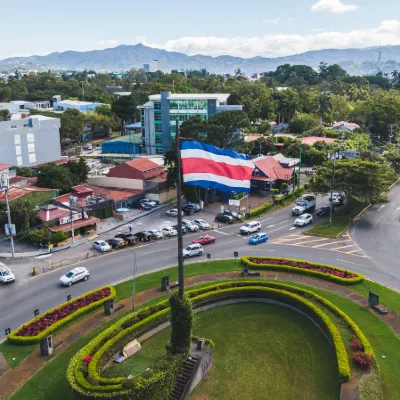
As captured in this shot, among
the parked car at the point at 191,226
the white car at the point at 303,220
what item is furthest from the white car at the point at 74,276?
the white car at the point at 303,220

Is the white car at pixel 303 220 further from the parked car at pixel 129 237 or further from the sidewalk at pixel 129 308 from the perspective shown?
the parked car at pixel 129 237

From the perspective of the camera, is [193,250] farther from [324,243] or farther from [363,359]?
[363,359]

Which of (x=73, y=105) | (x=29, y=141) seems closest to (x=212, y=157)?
(x=29, y=141)

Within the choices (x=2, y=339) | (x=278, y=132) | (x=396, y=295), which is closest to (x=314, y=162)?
(x=278, y=132)

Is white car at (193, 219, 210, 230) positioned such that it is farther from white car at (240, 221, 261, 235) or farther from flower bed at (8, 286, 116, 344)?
flower bed at (8, 286, 116, 344)

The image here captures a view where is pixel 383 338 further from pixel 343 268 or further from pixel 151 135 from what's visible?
pixel 151 135

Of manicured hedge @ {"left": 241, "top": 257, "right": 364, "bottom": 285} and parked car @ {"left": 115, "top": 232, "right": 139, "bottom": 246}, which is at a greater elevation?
manicured hedge @ {"left": 241, "top": 257, "right": 364, "bottom": 285}

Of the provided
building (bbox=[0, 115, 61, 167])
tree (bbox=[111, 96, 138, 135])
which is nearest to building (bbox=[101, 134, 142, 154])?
tree (bbox=[111, 96, 138, 135])
